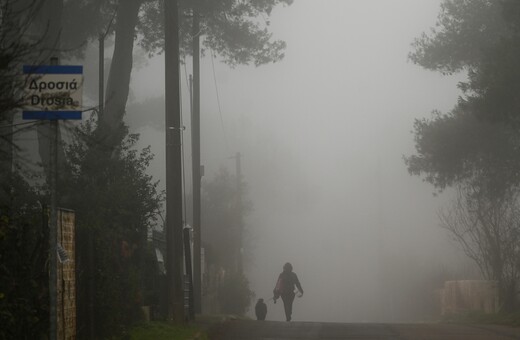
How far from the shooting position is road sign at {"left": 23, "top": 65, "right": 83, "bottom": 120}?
840 centimetres

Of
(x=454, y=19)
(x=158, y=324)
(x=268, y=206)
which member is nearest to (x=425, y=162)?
(x=454, y=19)

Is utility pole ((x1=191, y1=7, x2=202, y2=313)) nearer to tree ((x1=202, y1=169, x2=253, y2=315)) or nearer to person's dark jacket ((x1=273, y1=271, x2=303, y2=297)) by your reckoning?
person's dark jacket ((x1=273, y1=271, x2=303, y2=297))

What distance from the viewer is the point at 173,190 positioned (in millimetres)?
17172

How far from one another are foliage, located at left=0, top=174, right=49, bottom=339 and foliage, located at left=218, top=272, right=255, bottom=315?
963 inches

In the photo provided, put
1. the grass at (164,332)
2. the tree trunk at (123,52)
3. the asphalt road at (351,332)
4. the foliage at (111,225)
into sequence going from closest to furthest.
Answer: the foliage at (111,225) < the grass at (164,332) < the asphalt road at (351,332) < the tree trunk at (123,52)

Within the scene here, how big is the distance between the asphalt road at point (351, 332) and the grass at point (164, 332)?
50 centimetres

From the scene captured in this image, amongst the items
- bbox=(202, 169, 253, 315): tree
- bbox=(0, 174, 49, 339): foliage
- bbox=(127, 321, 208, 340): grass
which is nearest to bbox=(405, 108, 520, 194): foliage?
bbox=(202, 169, 253, 315): tree

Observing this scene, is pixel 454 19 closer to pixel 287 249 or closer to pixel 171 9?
pixel 171 9

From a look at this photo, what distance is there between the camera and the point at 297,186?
9481 cm

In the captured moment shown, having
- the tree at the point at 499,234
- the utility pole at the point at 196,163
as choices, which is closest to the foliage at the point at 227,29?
the utility pole at the point at 196,163

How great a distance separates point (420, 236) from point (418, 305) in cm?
3618

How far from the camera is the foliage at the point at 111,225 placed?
12.8m

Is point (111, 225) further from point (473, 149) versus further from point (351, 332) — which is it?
point (473, 149)

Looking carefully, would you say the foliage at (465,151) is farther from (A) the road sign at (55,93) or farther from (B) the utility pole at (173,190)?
(A) the road sign at (55,93)
